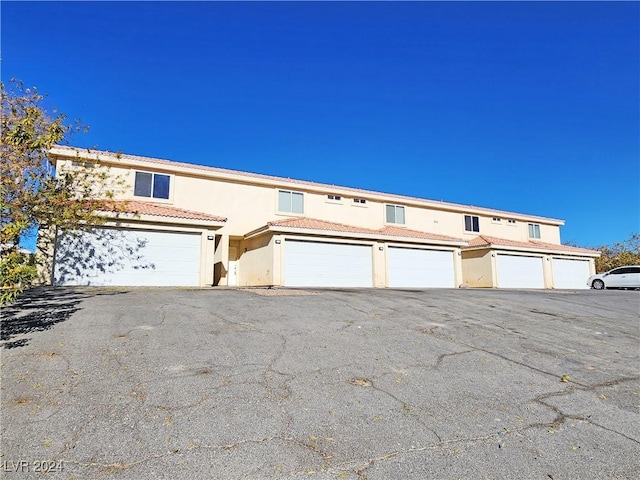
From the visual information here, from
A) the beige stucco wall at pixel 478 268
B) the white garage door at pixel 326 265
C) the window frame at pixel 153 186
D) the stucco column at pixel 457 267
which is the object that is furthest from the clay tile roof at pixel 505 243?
the window frame at pixel 153 186

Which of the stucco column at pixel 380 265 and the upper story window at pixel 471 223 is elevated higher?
the upper story window at pixel 471 223

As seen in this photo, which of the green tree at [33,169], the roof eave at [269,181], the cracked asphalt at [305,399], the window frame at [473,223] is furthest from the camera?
the window frame at [473,223]

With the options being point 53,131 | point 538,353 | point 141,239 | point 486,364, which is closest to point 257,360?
point 486,364

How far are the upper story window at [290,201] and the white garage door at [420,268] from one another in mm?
5638

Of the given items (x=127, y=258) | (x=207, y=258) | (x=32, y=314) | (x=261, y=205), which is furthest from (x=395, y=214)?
(x=32, y=314)

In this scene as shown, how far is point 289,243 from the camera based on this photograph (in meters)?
18.3

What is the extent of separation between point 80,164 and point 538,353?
13.4 m

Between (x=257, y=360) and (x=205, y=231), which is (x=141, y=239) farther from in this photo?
(x=257, y=360)

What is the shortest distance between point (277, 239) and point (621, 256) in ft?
119

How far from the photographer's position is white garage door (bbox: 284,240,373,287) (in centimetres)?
1820

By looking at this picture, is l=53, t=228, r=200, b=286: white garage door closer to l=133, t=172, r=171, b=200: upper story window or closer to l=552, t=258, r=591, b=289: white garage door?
l=133, t=172, r=171, b=200: upper story window

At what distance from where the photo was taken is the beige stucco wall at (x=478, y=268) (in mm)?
24781

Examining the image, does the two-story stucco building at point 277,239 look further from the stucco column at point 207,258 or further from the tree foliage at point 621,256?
the tree foliage at point 621,256

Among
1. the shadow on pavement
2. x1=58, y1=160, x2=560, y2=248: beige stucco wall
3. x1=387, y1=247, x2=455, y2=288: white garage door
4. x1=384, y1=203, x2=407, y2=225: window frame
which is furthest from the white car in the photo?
the shadow on pavement
